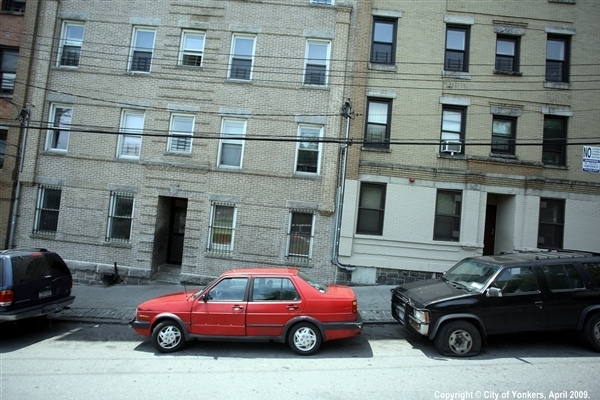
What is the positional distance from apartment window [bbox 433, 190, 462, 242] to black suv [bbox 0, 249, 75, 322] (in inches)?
412

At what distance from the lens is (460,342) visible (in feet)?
18.9

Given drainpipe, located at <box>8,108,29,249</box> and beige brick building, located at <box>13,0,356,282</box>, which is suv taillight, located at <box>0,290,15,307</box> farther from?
drainpipe, located at <box>8,108,29,249</box>

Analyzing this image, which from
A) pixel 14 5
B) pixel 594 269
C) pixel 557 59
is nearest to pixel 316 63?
pixel 557 59

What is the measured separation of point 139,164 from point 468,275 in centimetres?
1046

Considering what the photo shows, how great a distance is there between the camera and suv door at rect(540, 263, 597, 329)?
5.93 metres

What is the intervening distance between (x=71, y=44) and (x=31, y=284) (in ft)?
31.5

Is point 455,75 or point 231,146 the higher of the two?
point 455,75

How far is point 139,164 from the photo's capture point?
11.4 meters

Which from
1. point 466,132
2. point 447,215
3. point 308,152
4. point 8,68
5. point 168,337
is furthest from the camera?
point 8,68

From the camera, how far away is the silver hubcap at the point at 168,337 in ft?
19.4

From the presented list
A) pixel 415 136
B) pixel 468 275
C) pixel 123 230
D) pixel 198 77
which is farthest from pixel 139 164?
pixel 468 275

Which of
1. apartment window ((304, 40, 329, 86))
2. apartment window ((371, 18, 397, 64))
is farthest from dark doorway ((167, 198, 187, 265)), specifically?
apartment window ((371, 18, 397, 64))

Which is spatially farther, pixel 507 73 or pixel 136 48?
pixel 136 48

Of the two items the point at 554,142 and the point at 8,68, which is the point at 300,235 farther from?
the point at 8,68
